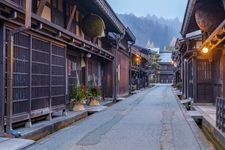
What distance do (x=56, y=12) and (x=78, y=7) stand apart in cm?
422

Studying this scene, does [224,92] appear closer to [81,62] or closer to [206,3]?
[206,3]

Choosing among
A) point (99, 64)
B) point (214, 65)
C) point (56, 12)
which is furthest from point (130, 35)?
point (56, 12)

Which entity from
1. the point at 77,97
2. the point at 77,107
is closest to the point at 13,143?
the point at 77,97

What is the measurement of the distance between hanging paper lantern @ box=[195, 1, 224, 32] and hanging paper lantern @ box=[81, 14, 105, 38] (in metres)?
6.29

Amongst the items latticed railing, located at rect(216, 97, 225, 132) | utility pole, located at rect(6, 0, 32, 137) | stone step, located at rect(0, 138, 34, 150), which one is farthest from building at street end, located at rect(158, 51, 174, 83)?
stone step, located at rect(0, 138, 34, 150)

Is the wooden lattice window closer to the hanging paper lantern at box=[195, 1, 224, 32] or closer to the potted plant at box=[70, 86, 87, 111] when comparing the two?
the potted plant at box=[70, 86, 87, 111]

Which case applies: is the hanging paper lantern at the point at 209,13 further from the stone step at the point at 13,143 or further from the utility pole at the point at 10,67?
the stone step at the point at 13,143

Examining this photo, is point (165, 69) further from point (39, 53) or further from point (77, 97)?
point (39, 53)

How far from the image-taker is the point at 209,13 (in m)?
15.2

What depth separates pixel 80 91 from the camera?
18859mm

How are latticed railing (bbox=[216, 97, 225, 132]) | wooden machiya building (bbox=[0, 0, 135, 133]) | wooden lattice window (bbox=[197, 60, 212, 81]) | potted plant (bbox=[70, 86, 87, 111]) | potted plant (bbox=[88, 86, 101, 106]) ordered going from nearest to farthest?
wooden machiya building (bbox=[0, 0, 135, 133]) < latticed railing (bbox=[216, 97, 225, 132]) < potted plant (bbox=[70, 86, 87, 111]) < potted plant (bbox=[88, 86, 101, 106]) < wooden lattice window (bbox=[197, 60, 212, 81])

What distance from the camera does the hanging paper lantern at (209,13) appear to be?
15.1 metres

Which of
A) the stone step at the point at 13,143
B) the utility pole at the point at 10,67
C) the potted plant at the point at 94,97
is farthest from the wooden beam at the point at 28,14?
the potted plant at the point at 94,97

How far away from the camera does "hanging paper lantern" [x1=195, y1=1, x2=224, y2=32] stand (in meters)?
15.1
